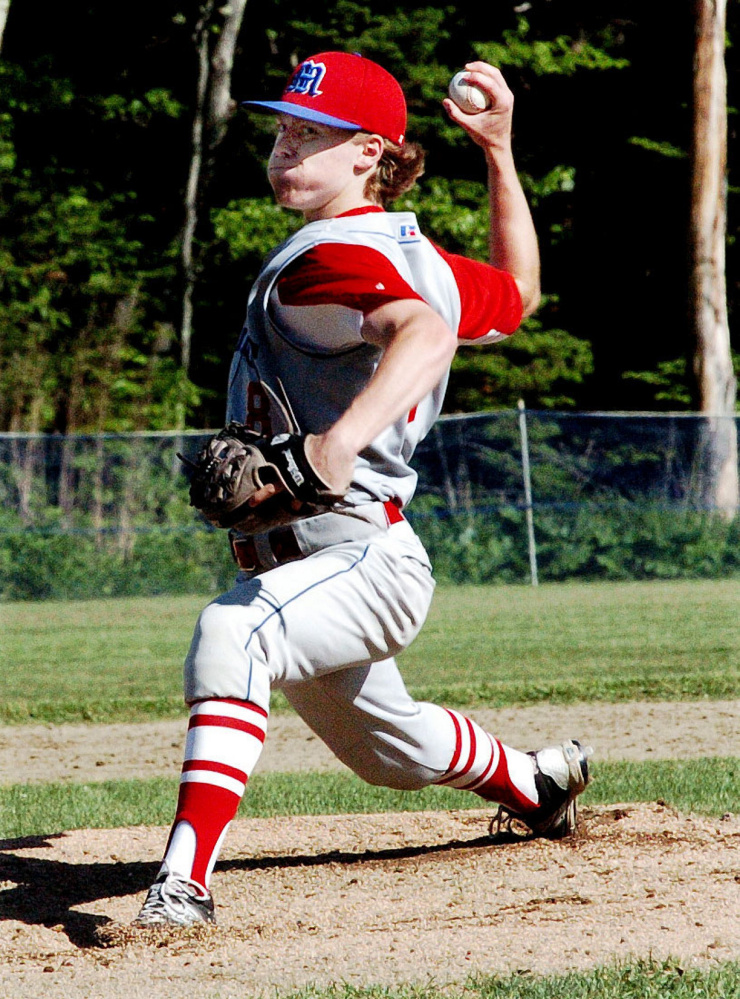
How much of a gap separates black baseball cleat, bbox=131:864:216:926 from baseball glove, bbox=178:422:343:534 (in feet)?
2.59

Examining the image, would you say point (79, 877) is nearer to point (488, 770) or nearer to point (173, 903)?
point (173, 903)

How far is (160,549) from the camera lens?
15.6 meters

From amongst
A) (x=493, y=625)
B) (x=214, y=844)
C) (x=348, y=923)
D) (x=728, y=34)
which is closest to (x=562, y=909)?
(x=348, y=923)

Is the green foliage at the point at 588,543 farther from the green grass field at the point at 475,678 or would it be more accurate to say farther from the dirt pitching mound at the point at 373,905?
the dirt pitching mound at the point at 373,905

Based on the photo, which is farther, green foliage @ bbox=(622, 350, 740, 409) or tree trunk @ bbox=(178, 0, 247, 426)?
green foliage @ bbox=(622, 350, 740, 409)

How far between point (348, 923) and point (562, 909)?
0.52 metres

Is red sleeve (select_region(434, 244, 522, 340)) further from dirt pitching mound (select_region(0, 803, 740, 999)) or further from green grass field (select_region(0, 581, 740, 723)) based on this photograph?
green grass field (select_region(0, 581, 740, 723))

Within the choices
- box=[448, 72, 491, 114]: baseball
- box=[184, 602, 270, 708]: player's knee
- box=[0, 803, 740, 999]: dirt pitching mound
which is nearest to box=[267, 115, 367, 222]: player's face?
box=[448, 72, 491, 114]: baseball

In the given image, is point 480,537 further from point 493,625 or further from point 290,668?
point 290,668

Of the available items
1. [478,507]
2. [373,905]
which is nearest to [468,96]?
[373,905]

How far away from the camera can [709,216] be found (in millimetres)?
18875

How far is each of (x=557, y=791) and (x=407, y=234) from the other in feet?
5.70

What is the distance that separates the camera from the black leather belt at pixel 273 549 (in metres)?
3.32

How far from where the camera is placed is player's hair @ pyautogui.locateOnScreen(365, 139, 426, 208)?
352cm
